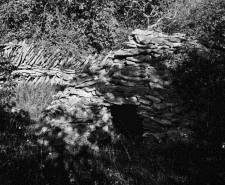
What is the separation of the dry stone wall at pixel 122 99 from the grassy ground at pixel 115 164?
0.34 meters

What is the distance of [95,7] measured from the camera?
417 inches

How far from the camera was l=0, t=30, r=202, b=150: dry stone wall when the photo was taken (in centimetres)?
435

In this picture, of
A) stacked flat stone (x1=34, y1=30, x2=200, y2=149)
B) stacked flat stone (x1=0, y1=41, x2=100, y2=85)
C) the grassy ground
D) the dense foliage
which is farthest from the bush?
the grassy ground

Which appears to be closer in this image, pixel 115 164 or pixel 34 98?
pixel 115 164

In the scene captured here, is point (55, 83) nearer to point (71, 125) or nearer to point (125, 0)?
point (71, 125)

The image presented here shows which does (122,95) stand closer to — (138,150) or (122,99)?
(122,99)

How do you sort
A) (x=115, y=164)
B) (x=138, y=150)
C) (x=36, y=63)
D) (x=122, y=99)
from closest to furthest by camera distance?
1. (x=115, y=164)
2. (x=138, y=150)
3. (x=122, y=99)
4. (x=36, y=63)

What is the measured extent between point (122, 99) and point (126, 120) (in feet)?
2.21

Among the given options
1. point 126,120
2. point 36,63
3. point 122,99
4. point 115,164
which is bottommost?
point 115,164

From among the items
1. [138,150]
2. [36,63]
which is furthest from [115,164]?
[36,63]

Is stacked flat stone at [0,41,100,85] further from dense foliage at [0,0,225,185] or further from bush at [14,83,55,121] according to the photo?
bush at [14,83,55,121]

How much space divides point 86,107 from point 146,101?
4.59 feet

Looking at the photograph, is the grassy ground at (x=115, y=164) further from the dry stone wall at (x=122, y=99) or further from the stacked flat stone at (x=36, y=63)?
the stacked flat stone at (x=36, y=63)

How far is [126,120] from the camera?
5.04m
